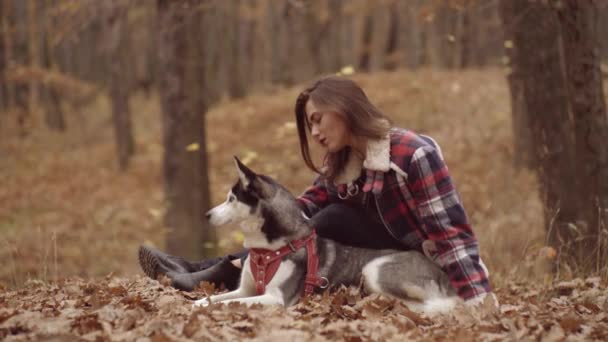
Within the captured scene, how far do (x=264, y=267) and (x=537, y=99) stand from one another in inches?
159

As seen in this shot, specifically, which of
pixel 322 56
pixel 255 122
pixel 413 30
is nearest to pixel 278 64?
pixel 322 56

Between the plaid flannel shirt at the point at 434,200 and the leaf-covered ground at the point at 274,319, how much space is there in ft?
1.07

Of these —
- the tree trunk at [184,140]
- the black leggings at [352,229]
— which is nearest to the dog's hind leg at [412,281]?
the black leggings at [352,229]

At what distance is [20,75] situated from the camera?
22453 millimetres

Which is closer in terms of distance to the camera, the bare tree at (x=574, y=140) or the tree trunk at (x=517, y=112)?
the bare tree at (x=574, y=140)

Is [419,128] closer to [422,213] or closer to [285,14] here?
[285,14]

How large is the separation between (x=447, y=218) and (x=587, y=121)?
8.07ft

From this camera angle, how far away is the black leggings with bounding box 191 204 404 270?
5.60 m

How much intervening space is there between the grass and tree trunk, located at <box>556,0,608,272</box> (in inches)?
31.8

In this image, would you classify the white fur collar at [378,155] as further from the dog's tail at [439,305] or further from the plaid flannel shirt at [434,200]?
the dog's tail at [439,305]

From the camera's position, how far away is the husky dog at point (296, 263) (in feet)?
16.8

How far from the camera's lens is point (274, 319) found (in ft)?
14.5

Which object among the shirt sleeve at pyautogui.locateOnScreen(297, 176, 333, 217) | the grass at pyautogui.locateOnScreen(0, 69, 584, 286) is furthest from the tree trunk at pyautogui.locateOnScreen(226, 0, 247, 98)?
the shirt sleeve at pyautogui.locateOnScreen(297, 176, 333, 217)

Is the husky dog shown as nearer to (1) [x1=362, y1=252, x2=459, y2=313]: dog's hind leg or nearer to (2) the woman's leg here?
(1) [x1=362, y1=252, x2=459, y2=313]: dog's hind leg
